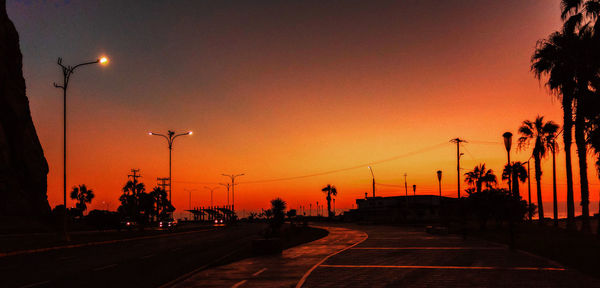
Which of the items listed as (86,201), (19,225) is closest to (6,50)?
(19,225)

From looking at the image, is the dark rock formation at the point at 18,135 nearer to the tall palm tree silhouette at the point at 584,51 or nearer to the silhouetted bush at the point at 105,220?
the silhouetted bush at the point at 105,220

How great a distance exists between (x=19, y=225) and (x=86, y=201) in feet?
282

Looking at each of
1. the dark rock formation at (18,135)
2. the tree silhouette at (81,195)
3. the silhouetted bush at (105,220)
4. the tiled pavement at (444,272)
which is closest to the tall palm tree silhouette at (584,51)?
the tiled pavement at (444,272)

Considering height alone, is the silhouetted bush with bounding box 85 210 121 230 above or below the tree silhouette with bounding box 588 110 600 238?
below

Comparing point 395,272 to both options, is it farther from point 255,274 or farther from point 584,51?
point 584,51

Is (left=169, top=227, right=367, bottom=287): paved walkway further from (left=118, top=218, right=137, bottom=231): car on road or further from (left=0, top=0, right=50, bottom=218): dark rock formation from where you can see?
(left=0, top=0, right=50, bottom=218): dark rock formation

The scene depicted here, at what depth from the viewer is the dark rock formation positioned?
78.9 m

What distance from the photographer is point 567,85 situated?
125ft

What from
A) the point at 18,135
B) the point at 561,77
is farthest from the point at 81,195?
the point at 561,77

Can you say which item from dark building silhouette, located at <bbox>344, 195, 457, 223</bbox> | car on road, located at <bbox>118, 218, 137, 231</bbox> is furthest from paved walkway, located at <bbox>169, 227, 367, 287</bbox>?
dark building silhouette, located at <bbox>344, 195, 457, 223</bbox>

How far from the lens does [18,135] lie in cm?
8300

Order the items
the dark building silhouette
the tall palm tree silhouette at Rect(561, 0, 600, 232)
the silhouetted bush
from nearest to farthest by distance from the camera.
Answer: the tall palm tree silhouette at Rect(561, 0, 600, 232) < the silhouetted bush < the dark building silhouette

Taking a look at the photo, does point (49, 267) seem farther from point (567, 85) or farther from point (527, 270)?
point (567, 85)

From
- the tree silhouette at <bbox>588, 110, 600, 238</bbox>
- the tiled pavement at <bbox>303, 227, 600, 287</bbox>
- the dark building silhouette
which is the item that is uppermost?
the tree silhouette at <bbox>588, 110, 600, 238</bbox>
